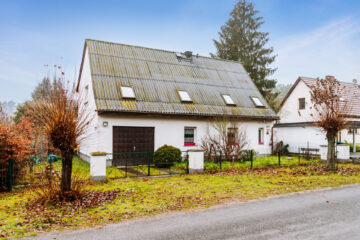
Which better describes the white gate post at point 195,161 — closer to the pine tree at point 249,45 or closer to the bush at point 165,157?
the bush at point 165,157

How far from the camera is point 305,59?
23375 mm

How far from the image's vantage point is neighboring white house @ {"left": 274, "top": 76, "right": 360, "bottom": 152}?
20.6 m

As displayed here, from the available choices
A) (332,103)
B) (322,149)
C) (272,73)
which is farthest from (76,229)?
(272,73)

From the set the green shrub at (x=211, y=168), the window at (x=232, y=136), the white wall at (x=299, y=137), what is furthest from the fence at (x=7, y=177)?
the white wall at (x=299, y=137)

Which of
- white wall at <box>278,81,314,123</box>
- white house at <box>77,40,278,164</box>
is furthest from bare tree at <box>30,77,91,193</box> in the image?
white wall at <box>278,81,314,123</box>

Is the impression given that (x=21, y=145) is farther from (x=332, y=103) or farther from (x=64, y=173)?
(x=332, y=103)

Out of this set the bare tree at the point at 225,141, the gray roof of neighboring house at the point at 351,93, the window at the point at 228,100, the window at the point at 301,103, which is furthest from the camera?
the window at the point at 301,103

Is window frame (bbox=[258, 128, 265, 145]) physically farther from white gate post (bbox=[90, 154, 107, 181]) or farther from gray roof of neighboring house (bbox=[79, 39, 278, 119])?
white gate post (bbox=[90, 154, 107, 181])

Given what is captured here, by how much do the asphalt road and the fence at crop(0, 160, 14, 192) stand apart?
515 cm

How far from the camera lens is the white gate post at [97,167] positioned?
9.83 meters

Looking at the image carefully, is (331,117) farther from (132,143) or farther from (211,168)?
(132,143)

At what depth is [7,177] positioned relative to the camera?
891 cm

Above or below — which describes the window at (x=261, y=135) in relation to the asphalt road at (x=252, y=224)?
above

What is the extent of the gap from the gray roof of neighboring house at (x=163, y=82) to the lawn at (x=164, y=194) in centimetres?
518
